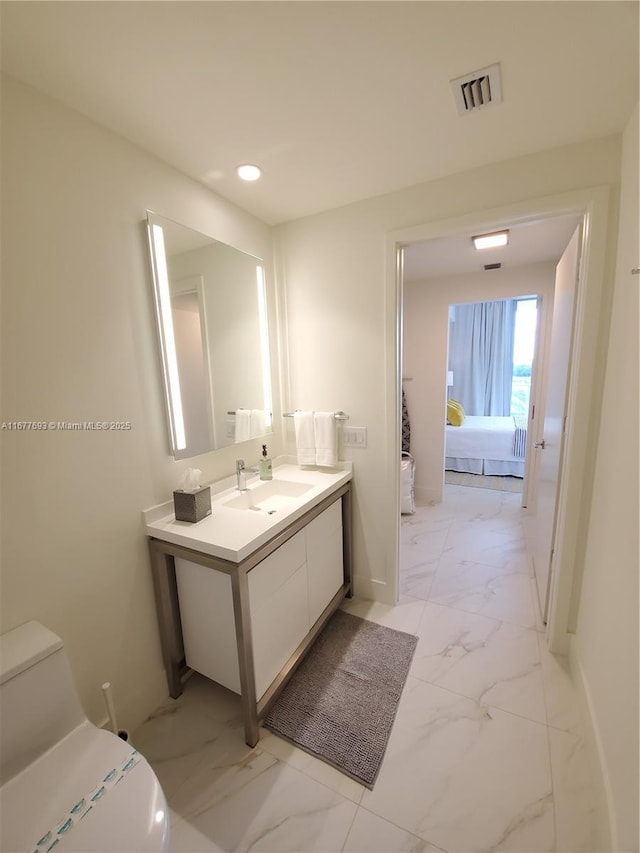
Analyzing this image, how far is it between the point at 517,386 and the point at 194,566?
6063mm

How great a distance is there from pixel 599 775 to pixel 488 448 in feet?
12.1

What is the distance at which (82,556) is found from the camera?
128 centimetres

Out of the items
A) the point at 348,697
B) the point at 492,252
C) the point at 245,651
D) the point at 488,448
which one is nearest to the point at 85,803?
the point at 245,651

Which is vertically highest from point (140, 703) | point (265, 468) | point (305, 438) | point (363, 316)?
point (363, 316)

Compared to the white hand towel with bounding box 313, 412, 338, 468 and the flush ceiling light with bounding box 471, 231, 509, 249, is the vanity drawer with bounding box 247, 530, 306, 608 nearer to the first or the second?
the white hand towel with bounding box 313, 412, 338, 468

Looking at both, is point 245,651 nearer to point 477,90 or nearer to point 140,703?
point 140,703

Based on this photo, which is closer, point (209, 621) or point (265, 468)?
point (209, 621)

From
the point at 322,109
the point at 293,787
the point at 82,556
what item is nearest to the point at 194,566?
the point at 82,556

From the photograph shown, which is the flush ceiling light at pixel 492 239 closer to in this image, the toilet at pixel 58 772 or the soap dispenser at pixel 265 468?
the soap dispenser at pixel 265 468

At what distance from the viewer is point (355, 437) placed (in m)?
2.15

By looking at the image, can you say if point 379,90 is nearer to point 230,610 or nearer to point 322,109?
point 322,109

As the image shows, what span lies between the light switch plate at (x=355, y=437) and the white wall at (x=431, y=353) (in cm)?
201

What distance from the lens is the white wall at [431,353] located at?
139 inches

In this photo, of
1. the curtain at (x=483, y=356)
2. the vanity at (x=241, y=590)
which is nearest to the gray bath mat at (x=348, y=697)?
the vanity at (x=241, y=590)
